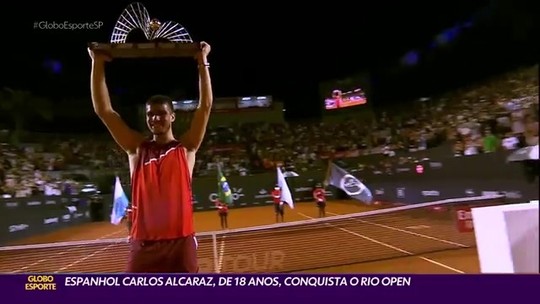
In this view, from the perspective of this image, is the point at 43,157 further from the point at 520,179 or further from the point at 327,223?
the point at 520,179

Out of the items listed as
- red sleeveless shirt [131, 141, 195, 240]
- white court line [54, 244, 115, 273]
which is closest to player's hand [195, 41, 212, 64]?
red sleeveless shirt [131, 141, 195, 240]

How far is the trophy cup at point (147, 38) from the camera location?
79.7 inches

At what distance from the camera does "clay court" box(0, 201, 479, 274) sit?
6.55 ft

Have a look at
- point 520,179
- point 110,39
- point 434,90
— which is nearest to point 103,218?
point 110,39

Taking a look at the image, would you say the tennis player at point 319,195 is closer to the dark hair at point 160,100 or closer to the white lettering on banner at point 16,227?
the dark hair at point 160,100

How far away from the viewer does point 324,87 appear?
6.81 feet

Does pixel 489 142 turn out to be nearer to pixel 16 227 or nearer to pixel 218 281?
pixel 218 281

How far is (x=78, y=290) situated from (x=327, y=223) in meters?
0.83

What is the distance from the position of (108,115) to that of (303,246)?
30.8 inches

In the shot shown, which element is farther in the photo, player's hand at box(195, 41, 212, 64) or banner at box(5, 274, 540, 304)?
player's hand at box(195, 41, 212, 64)

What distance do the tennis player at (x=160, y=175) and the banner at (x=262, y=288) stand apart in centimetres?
8

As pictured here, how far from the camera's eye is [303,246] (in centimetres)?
205

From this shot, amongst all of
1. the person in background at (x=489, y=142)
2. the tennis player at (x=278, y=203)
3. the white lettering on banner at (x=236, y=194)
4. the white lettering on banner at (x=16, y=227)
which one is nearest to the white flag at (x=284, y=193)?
the tennis player at (x=278, y=203)

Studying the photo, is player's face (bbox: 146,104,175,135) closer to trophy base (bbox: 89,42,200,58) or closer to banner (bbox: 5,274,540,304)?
trophy base (bbox: 89,42,200,58)
